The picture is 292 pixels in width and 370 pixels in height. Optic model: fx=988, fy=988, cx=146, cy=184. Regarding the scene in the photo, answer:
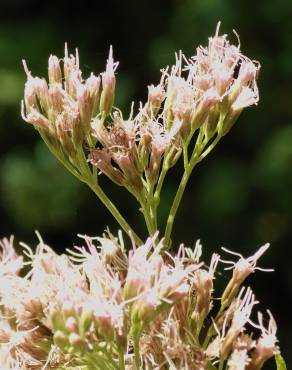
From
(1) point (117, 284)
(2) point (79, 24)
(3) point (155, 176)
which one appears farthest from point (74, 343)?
(2) point (79, 24)

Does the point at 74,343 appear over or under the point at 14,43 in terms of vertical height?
under

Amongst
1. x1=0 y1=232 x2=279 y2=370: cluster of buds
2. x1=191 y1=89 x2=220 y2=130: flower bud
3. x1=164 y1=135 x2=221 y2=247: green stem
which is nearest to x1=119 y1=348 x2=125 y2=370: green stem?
x1=0 y1=232 x2=279 y2=370: cluster of buds

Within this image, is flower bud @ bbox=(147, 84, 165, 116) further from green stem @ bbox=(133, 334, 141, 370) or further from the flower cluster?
green stem @ bbox=(133, 334, 141, 370)

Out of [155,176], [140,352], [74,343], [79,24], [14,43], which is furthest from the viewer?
[79,24]

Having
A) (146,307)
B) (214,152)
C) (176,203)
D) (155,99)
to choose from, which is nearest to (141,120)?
(155,99)

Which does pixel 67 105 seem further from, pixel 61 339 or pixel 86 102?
pixel 61 339

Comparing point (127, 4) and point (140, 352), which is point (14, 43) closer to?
point (127, 4)

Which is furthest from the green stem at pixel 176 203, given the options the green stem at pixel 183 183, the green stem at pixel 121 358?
the green stem at pixel 121 358

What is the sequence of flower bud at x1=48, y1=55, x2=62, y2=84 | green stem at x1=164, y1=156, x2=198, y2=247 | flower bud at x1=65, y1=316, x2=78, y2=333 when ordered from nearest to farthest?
flower bud at x1=65, y1=316, x2=78, y2=333 → green stem at x1=164, y1=156, x2=198, y2=247 → flower bud at x1=48, y1=55, x2=62, y2=84
